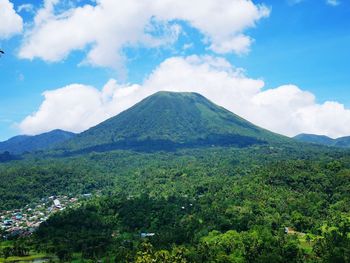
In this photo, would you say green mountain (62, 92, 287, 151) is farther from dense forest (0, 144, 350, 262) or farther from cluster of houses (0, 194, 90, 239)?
cluster of houses (0, 194, 90, 239)

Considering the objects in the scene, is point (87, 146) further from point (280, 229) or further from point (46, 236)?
point (280, 229)

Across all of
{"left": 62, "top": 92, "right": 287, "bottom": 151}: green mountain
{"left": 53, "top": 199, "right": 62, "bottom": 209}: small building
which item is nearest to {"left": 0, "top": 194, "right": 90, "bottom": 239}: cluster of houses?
{"left": 53, "top": 199, "right": 62, "bottom": 209}: small building

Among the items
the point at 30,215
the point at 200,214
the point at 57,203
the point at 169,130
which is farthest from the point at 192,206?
the point at 169,130

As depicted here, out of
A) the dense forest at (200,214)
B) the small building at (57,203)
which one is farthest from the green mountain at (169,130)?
the small building at (57,203)

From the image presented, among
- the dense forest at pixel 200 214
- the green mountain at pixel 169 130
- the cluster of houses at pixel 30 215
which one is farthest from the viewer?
the green mountain at pixel 169 130

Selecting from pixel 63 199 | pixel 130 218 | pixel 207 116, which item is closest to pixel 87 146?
pixel 207 116

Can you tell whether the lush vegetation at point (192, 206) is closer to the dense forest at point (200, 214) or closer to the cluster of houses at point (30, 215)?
the dense forest at point (200, 214)
